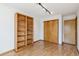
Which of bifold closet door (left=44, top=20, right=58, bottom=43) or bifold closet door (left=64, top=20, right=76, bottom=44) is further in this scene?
bifold closet door (left=44, top=20, right=58, bottom=43)

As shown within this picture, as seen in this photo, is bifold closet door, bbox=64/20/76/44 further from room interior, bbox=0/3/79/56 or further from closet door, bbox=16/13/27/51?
closet door, bbox=16/13/27/51

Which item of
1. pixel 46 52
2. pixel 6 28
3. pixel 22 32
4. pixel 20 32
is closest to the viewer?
pixel 6 28

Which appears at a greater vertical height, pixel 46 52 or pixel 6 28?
pixel 6 28

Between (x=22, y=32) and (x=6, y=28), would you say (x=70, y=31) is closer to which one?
(x=22, y=32)

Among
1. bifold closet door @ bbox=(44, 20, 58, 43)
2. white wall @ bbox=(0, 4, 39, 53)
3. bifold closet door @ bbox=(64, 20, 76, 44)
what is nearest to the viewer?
white wall @ bbox=(0, 4, 39, 53)

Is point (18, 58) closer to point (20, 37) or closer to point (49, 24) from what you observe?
point (20, 37)

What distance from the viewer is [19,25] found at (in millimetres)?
4637

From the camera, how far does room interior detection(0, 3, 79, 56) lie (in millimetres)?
3838

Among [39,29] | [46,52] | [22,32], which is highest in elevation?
[39,29]

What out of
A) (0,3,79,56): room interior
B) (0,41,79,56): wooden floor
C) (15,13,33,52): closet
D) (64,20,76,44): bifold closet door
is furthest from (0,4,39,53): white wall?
(64,20,76,44): bifold closet door

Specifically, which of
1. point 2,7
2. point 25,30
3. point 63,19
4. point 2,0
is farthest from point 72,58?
point 63,19

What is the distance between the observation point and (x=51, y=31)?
22.7 feet

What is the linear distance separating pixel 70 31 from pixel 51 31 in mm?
1385

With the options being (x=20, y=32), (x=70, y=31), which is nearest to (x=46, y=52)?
(x=20, y=32)
